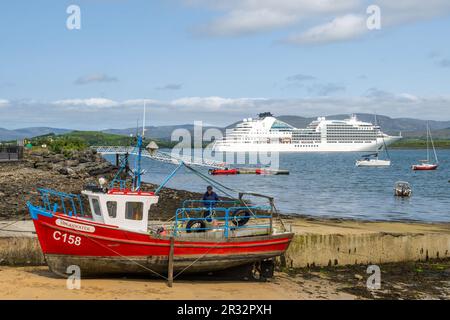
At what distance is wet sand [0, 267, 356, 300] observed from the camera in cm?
1286

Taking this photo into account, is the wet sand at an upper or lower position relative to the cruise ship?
lower

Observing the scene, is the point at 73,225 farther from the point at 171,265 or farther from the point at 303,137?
the point at 303,137

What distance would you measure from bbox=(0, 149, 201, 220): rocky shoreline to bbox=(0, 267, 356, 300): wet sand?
11.3m

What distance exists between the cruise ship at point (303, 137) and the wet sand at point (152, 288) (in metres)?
136

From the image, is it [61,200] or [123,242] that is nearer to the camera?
[123,242]

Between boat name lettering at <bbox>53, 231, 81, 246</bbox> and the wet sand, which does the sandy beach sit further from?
boat name lettering at <bbox>53, 231, 81, 246</bbox>

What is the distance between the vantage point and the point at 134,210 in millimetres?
14352

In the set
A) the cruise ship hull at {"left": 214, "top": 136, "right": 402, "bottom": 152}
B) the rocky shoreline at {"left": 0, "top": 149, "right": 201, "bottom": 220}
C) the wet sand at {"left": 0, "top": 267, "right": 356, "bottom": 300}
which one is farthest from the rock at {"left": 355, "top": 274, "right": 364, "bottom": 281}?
the cruise ship hull at {"left": 214, "top": 136, "right": 402, "bottom": 152}

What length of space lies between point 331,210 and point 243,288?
24.1 metres

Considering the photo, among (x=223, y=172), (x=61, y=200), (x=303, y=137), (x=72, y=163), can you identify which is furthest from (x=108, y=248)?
(x=303, y=137)

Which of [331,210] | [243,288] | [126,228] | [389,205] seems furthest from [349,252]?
[389,205]

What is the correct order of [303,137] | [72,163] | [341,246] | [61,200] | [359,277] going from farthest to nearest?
[303,137], [72,163], [341,246], [61,200], [359,277]

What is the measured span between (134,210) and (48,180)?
91.1 feet
